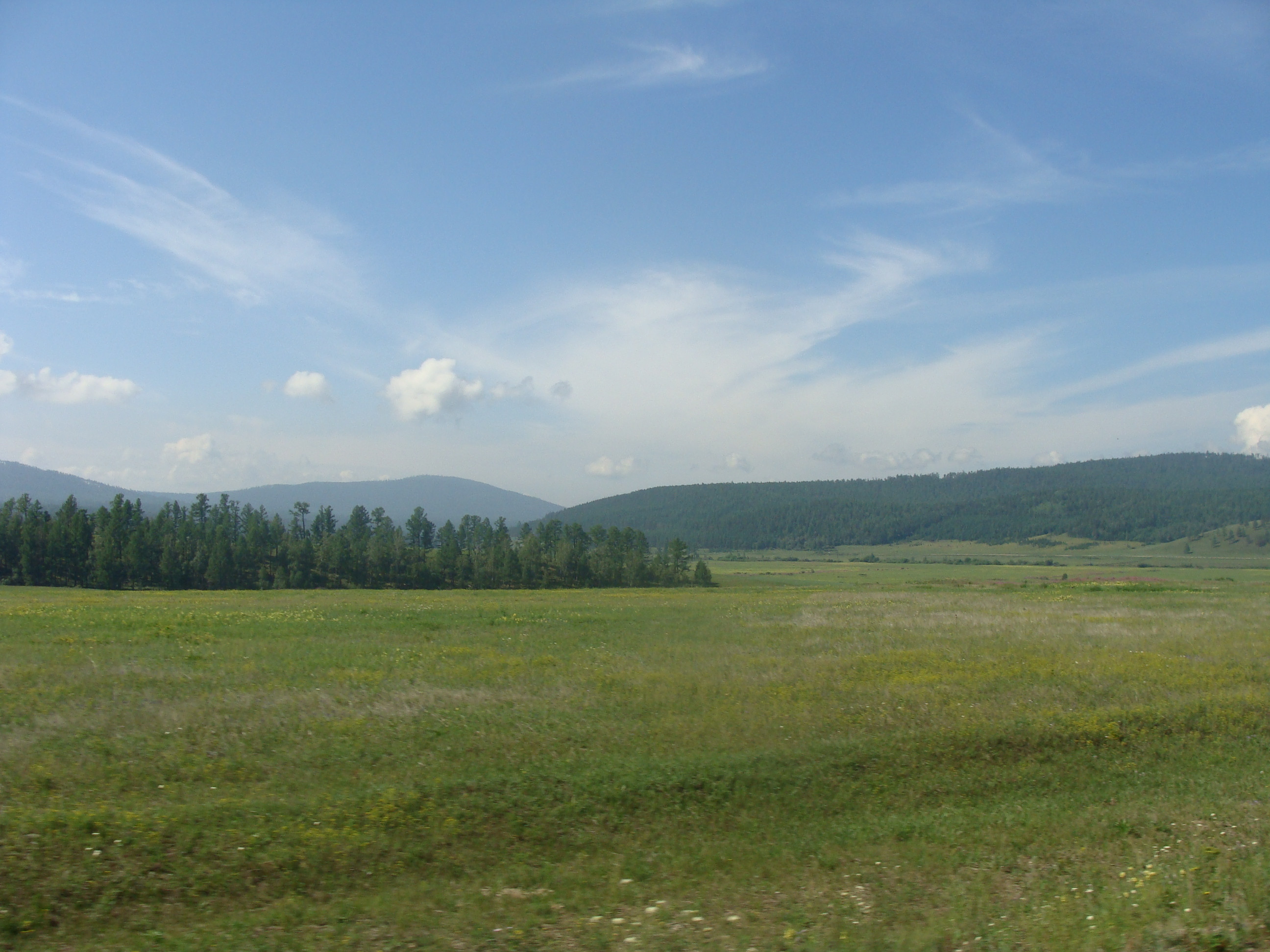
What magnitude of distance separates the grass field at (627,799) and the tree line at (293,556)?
76.3 m

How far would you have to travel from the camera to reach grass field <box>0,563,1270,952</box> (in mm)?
7969

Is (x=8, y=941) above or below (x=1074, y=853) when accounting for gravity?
above

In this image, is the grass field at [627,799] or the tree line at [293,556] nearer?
the grass field at [627,799]

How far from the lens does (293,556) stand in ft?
319

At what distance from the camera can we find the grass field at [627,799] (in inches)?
314

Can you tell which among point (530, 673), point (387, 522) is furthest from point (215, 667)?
point (387, 522)

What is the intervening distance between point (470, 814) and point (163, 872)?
3.57 m

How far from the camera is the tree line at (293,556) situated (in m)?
89.1

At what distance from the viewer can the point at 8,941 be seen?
735 cm

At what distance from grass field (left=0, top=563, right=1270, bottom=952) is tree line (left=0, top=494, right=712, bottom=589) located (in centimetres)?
7630

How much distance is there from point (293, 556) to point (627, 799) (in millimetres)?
96348

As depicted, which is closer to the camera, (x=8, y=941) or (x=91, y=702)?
(x=8, y=941)

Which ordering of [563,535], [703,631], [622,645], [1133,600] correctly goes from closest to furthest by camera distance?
[622,645] → [703,631] → [1133,600] → [563,535]

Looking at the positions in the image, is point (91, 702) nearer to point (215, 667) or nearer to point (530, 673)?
point (215, 667)
